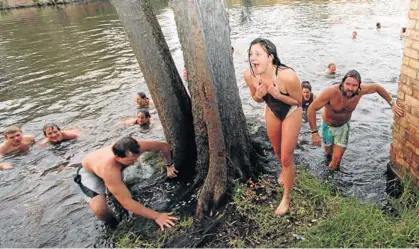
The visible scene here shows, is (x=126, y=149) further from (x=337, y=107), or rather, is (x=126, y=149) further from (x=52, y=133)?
(x=52, y=133)

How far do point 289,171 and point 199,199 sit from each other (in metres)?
1.33

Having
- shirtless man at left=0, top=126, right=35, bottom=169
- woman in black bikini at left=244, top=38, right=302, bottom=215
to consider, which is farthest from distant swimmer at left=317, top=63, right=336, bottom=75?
shirtless man at left=0, top=126, right=35, bottom=169

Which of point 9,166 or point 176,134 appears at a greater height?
point 176,134

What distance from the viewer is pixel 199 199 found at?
4.77m

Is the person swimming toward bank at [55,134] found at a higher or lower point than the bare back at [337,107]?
lower

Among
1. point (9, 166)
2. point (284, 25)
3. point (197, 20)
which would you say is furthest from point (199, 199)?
point (284, 25)

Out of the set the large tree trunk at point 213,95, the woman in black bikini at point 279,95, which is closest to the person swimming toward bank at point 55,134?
the large tree trunk at point 213,95

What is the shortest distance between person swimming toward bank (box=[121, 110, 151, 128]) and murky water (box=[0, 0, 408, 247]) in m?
0.28

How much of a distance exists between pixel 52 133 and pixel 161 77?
4632 millimetres

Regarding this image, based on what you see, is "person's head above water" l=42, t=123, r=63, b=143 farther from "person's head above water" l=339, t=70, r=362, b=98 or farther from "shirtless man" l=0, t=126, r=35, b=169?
"person's head above water" l=339, t=70, r=362, b=98

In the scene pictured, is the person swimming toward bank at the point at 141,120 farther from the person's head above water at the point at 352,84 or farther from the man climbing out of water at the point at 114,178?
the person's head above water at the point at 352,84

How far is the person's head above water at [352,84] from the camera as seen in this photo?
4953mm

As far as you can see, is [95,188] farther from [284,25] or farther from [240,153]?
[284,25]

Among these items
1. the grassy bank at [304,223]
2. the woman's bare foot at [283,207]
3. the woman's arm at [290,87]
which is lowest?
the grassy bank at [304,223]
